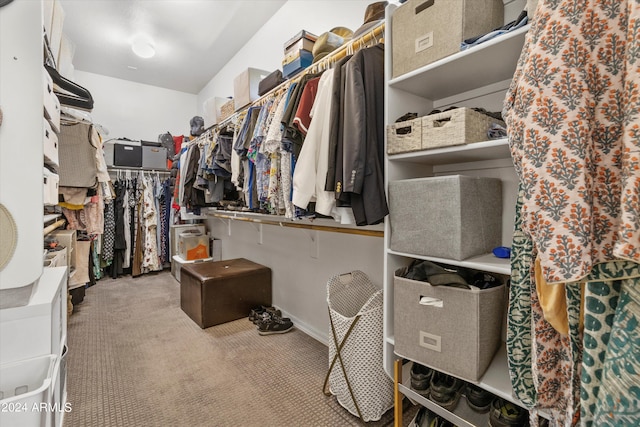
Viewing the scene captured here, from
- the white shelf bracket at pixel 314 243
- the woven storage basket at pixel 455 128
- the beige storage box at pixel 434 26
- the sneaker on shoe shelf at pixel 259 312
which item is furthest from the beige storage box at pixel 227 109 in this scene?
the woven storage basket at pixel 455 128

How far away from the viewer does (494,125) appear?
1.14 metres

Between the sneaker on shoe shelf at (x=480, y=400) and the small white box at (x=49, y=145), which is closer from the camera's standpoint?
the sneaker on shoe shelf at (x=480, y=400)

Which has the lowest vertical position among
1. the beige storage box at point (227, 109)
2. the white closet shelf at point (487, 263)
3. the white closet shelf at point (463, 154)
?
the white closet shelf at point (487, 263)

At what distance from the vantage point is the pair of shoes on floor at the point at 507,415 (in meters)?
1.06

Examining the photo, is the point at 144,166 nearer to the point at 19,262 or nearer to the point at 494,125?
the point at 19,262

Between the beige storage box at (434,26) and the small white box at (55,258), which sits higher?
the beige storage box at (434,26)

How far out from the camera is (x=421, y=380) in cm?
130

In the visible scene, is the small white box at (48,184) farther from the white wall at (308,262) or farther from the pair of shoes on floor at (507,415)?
the pair of shoes on floor at (507,415)

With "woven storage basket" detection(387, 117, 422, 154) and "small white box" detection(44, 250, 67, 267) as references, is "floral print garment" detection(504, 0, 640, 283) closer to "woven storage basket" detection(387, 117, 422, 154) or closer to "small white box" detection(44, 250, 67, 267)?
"woven storage basket" detection(387, 117, 422, 154)

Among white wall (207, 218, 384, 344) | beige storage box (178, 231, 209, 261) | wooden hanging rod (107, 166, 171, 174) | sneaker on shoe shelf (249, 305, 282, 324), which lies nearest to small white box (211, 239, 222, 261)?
beige storage box (178, 231, 209, 261)

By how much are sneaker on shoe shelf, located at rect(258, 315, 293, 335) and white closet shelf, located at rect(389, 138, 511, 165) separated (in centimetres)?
170

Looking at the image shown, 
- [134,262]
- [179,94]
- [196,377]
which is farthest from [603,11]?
[179,94]

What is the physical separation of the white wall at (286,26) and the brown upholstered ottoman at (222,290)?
2023 millimetres

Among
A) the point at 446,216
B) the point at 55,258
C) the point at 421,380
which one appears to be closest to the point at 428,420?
the point at 421,380
